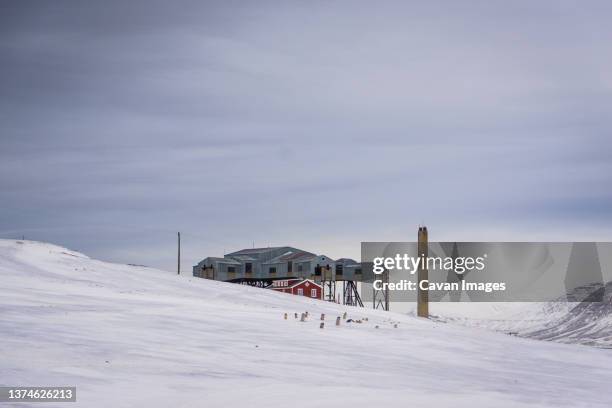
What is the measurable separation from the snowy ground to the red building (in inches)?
2321

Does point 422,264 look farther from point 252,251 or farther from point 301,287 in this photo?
point 252,251

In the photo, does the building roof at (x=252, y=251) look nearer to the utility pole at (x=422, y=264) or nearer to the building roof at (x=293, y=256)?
the building roof at (x=293, y=256)

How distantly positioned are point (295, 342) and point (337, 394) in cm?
639

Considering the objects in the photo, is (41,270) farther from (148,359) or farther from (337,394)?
(337,394)

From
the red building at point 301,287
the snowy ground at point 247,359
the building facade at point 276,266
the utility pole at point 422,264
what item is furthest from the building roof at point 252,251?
the snowy ground at point 247,359

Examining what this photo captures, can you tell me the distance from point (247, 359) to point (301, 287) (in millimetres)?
71532

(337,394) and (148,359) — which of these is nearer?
(337,394)

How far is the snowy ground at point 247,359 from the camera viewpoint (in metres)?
12.2

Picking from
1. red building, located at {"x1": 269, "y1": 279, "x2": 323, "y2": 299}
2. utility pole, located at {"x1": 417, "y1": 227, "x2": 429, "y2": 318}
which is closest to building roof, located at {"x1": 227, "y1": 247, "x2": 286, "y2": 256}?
red building, located at {"x1": 269, "y1": 279, "x2": 323, "y2": 299}

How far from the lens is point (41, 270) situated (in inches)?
1238

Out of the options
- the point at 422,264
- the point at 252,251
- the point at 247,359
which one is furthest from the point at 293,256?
the point at 247,359

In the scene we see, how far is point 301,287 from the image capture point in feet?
285

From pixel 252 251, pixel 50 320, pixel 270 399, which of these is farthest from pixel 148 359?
pixel 252 251

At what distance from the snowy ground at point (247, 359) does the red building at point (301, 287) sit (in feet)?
193
